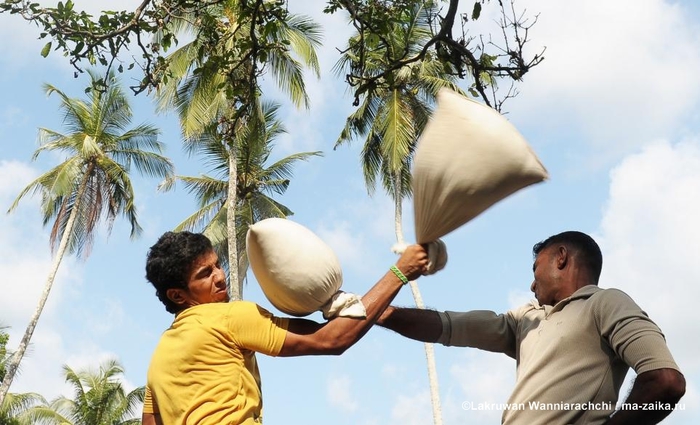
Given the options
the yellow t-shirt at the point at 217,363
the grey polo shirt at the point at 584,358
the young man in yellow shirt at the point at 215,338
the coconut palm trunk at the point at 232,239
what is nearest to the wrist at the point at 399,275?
the young man in yellow shirt at the point at 215,338

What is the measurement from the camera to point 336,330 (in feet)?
9.87

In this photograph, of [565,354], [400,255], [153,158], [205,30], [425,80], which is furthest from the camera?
[153,158]

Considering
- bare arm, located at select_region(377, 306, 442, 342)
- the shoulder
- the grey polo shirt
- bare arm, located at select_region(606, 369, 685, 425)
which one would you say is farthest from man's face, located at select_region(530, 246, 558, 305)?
bare arm, located at select_region(606, 369, 685, 425)

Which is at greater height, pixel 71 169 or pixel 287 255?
pixel 71 169

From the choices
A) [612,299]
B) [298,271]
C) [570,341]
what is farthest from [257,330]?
[612,299]

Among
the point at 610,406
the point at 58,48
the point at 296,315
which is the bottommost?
the point at 610,406

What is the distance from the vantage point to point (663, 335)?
3414mm

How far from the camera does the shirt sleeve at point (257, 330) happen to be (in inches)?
116

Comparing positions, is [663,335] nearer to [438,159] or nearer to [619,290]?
[619,290]

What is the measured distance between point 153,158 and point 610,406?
2711cm

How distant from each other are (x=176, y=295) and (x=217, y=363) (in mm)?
331

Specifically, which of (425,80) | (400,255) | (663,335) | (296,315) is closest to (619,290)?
(663,335)

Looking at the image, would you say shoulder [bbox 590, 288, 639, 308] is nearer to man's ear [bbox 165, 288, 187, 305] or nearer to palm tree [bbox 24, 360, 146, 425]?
man's ear [bbox 165, 288, 187, 305]

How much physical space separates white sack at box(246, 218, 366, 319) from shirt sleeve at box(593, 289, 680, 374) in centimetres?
100
